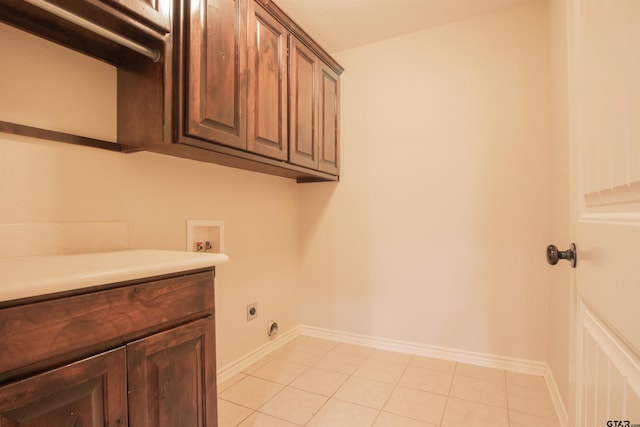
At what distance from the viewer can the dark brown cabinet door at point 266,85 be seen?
1.49 m

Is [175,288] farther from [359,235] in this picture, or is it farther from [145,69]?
[359,235]

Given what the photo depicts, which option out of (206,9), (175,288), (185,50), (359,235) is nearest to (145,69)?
(185,50)

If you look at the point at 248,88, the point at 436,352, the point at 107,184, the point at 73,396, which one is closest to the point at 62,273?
the point at 73,396

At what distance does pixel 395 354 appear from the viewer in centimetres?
220

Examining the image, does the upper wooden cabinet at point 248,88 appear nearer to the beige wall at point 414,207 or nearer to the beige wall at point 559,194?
the beige wall at point 414,207

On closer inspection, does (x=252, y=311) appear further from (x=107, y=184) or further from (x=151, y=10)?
(x=151, y=10)

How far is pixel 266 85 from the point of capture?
159cm

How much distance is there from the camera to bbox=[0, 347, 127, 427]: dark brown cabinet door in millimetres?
599

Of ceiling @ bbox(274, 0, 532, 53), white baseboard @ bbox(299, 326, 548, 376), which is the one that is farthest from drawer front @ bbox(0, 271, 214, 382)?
ceiling @ bbox(274, 0, 532, 53)

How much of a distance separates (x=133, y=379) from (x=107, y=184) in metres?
0.84

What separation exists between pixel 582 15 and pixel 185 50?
1.24 m

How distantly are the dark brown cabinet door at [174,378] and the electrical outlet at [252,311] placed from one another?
1007mm

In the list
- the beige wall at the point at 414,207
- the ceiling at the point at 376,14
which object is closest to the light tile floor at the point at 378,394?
the beige wall at the point at 414,207

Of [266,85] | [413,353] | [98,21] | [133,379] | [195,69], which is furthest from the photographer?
[413,353]
